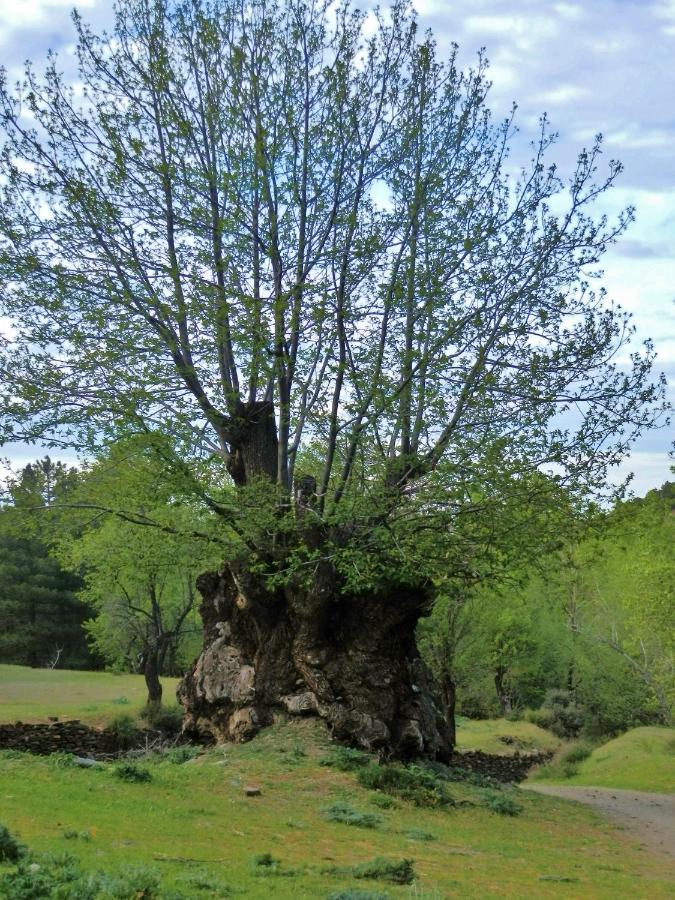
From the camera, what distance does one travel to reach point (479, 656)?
38.6 m

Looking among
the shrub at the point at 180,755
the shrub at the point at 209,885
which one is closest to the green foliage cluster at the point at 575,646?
the shrub at the point at 180,755

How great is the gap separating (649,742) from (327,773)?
21749mm

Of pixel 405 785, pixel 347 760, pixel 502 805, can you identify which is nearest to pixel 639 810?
pixel 502 805

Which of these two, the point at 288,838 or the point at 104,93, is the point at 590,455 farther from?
the point at 104,93

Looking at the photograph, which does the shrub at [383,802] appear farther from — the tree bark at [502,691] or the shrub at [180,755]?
the tree bark at [502,691]

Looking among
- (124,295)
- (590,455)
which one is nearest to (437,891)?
(590,455)

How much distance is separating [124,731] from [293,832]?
17.8 m

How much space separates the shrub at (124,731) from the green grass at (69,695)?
16.3 inches

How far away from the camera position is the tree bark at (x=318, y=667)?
1572 cm

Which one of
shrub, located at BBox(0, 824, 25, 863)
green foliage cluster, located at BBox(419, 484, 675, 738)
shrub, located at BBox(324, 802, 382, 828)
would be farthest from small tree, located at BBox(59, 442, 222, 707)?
green foliage cluster, located at BBox(419, 484, 675, 738)

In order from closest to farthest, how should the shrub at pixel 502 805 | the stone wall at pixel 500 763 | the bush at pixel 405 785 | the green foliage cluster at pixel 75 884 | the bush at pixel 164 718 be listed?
the green foliage cluster at pixel 75 884
the bush at pixel 405 785
the shrub at pixel 502 805
the bush at pixel 164 718
the stone wall at pixel 500 763

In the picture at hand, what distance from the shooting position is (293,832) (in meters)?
9.76

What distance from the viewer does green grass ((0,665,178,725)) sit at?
2695 cm

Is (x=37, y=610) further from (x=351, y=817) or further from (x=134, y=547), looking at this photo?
(x=351, y=817)
